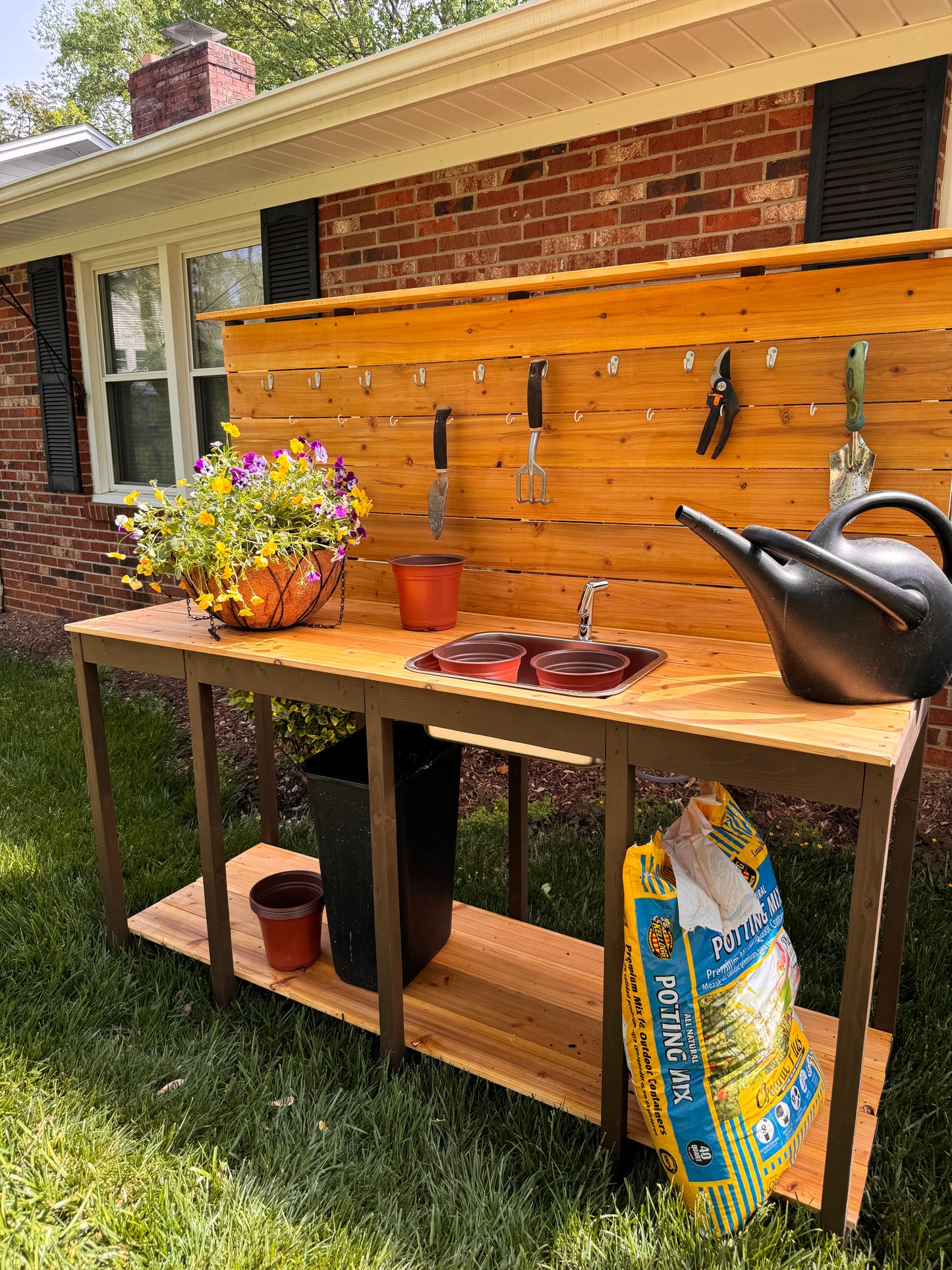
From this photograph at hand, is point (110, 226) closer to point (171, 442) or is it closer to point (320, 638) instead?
point (171, 442)

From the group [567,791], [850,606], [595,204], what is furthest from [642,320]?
[567,791]

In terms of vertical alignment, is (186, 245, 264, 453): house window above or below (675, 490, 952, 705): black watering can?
above

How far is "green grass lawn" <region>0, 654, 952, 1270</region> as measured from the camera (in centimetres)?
152

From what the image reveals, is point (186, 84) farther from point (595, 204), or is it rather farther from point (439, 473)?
point (439, 473)

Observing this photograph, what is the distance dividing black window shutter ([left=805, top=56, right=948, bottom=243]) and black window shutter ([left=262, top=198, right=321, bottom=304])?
2389mm

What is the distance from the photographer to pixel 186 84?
6328mm

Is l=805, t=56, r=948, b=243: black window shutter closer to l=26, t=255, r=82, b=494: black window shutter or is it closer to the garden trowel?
the garden trowel

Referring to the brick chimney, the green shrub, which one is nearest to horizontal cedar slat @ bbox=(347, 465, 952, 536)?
the green shrub

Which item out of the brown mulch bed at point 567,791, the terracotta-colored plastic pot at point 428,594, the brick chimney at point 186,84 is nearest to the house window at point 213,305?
the brown mulch bed at point 567,791

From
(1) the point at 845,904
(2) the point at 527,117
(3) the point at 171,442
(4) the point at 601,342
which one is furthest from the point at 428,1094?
(3) the point at 171,442

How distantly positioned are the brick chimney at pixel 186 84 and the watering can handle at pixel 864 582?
254 inches

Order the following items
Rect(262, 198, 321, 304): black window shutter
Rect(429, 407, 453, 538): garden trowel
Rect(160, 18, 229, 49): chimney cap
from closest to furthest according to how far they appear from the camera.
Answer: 1. Rect(429, 407, 453, 538): garden trowel
2. Rect(262, 198, 321, 304): black window shutter
3. Rect(160, 18, 229, 49): chimney cap

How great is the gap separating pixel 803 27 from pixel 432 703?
2.39m

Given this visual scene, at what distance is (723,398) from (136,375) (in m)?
4.72
